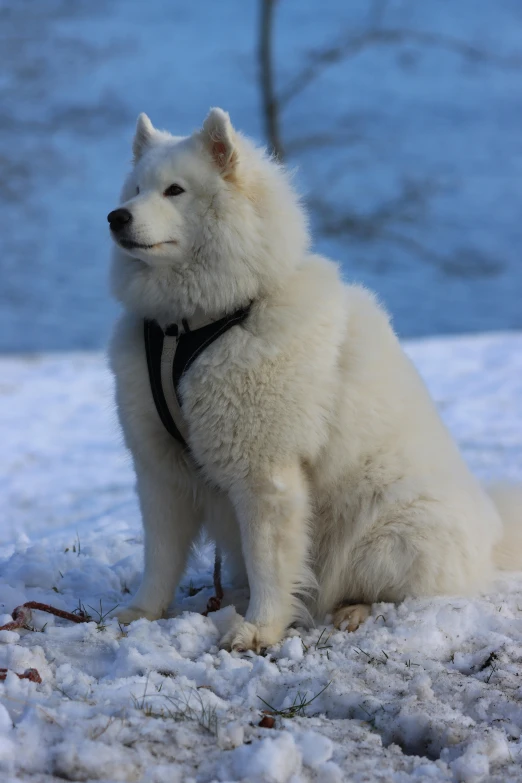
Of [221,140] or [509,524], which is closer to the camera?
[221,140]

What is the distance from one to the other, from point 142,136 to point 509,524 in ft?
7.49

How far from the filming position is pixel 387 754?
6.95 feet

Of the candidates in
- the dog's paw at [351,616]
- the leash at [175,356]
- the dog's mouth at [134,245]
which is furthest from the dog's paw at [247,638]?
the dog's mouth at [134,245]

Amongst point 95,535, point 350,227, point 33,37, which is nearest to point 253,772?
point 95,535

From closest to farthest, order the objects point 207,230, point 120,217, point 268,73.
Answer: point 120,217
point 207,230
point 268,73

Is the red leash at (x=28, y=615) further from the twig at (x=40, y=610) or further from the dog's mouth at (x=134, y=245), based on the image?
the dog's mouth at (x=134, y=245)

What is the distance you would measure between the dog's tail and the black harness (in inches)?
59.8

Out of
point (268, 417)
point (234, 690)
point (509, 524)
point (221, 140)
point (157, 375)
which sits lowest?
point (234, 690)

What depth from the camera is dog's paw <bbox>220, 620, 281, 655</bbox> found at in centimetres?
288

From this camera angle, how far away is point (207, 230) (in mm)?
3016

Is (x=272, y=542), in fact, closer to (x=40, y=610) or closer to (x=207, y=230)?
(x=40, y=610)

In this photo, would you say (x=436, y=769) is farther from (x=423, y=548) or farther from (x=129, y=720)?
(x=423, y=548)

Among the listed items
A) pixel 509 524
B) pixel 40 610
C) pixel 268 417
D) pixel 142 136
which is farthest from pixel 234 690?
pixel 142 136

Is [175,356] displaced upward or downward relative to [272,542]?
upward
